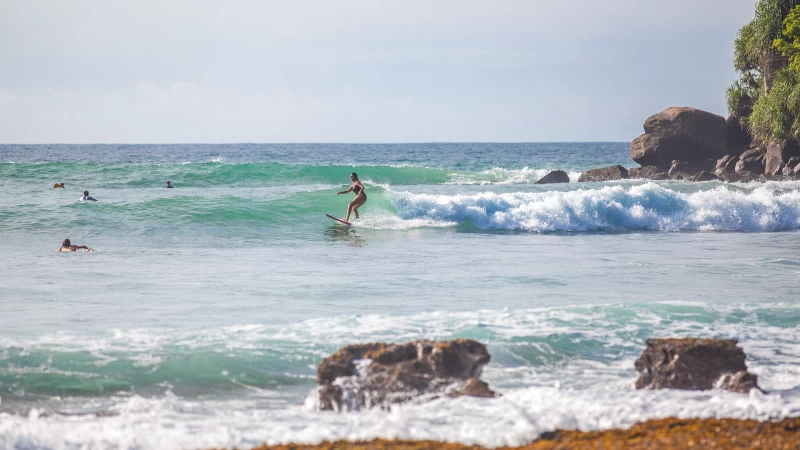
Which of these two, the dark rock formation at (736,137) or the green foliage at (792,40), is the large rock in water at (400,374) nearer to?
the green foliage at (792,40)

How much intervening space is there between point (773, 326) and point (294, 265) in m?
8.08

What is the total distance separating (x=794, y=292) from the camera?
10750mm

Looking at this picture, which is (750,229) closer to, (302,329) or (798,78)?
(798,78)

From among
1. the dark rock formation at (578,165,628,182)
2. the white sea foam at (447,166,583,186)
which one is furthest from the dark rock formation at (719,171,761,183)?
the white sea foam at (447,166,583,186)

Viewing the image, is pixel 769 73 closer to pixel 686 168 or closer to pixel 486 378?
pixel 686 168

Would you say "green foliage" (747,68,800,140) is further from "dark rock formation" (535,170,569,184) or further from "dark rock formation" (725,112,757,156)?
"dark rock formation" (535,170,569,184)

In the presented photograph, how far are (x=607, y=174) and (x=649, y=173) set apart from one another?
1.96 m

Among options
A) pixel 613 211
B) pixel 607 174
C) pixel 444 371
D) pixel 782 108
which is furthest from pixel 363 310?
pixel 607 174

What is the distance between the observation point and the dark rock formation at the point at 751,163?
107 feet

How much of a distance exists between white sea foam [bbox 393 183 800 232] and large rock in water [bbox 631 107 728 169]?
477 inches

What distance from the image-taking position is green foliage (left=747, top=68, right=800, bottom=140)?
29312 mm

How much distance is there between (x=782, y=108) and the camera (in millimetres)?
30062

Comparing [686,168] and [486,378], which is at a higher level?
[686,168]

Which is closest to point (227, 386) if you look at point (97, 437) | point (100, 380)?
point (100, 380)
